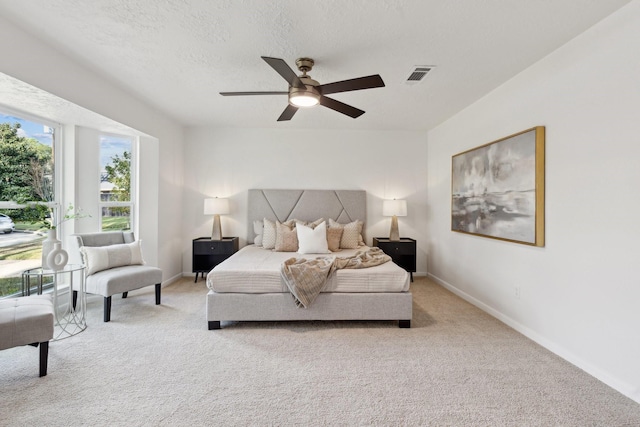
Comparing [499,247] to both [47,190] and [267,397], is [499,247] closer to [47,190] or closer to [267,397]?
[267,397]

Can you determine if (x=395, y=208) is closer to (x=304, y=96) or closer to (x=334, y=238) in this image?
(x=334, y=238)

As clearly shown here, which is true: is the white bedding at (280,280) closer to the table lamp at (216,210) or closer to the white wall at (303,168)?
the table lamp at (216,210)

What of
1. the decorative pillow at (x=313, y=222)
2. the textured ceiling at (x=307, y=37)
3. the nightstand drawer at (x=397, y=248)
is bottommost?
the nightstand drawer at (x=397, y=248)

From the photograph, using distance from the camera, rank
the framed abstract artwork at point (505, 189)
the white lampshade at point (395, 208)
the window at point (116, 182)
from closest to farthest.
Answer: the framed abstract artwork at point (505, 189), the window at point (116, 182), the white lampshade at point (395, 208)

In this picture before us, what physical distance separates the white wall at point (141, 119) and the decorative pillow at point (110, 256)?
69 cm

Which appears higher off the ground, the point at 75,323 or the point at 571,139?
the point at 571,139

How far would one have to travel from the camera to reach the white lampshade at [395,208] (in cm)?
497

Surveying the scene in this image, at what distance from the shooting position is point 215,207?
4.85 meters

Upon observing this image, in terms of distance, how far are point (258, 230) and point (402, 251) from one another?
2.35m

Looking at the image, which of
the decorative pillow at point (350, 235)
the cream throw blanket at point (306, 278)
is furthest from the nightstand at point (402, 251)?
the cream throw blanket at point (306, 278)

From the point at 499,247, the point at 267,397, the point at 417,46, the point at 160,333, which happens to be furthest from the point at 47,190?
the point at 499,247

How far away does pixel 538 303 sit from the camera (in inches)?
110

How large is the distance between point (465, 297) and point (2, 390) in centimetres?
451

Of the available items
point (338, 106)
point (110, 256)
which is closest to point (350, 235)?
point (338, 106)
